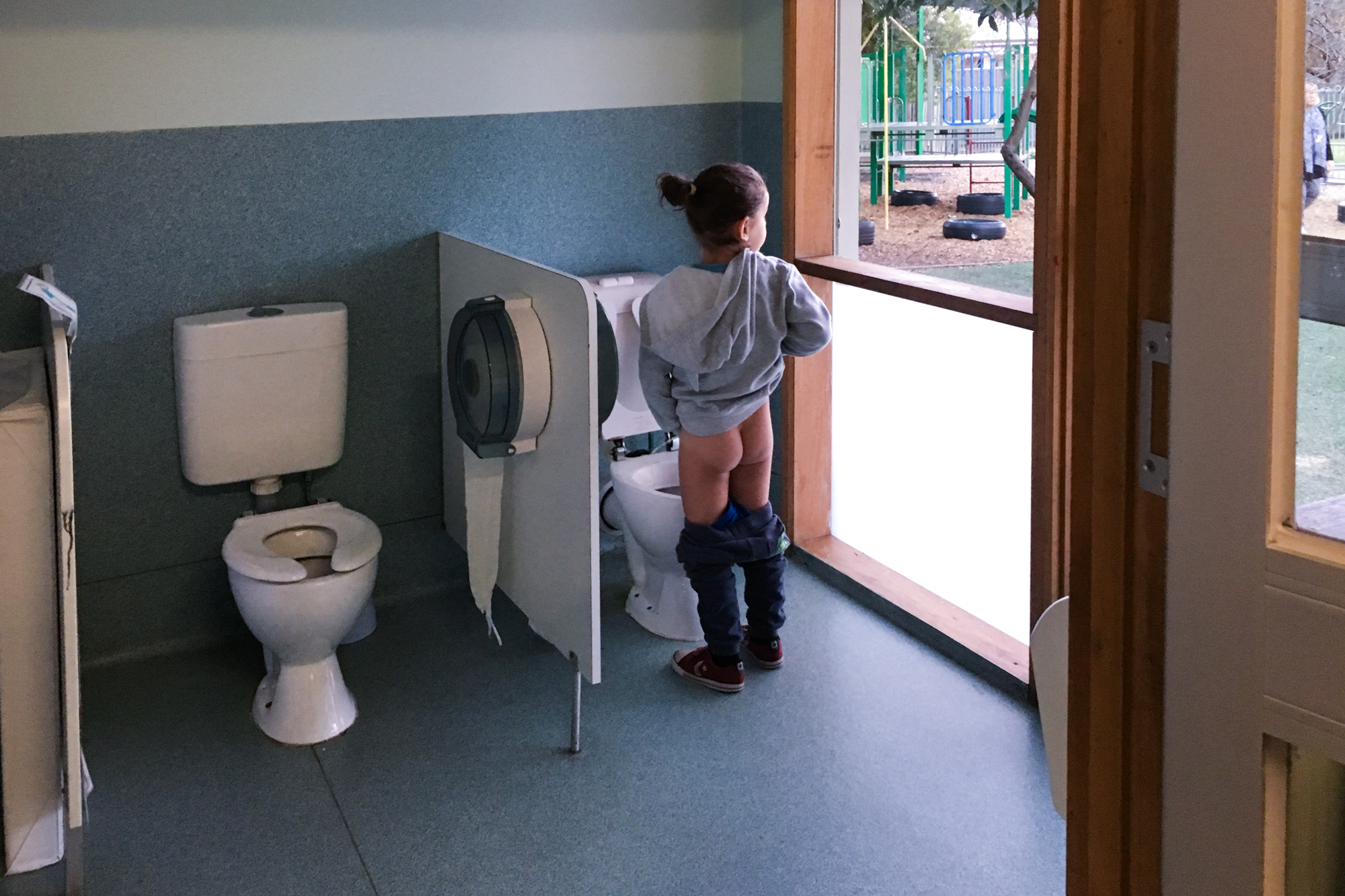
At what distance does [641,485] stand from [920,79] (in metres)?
1.23

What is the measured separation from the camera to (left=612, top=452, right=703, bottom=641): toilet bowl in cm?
321

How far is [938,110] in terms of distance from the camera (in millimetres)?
3152

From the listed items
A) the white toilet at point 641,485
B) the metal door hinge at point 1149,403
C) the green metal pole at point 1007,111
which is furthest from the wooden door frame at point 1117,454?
the white toilet at point 641,485

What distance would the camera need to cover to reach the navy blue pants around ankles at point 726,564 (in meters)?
3.02

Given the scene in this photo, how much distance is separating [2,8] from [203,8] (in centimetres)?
42

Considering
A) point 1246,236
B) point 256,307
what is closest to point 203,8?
point 256,307

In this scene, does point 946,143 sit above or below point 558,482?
→ above

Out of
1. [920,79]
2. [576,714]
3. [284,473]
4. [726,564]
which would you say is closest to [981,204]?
[920,79]

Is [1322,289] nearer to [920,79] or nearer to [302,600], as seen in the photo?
[302,600]

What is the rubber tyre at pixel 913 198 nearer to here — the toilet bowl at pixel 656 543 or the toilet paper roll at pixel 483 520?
the toilet bowl at pixel 656 543

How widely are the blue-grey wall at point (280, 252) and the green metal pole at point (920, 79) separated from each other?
0.46 m

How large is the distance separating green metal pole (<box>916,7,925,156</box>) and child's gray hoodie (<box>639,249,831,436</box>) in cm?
63

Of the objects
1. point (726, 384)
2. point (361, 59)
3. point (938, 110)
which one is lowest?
point (726, 384)

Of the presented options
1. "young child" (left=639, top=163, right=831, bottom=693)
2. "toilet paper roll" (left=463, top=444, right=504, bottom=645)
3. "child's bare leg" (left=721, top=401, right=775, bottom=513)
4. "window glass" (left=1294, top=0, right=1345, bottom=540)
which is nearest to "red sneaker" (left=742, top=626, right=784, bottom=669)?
"young child" (left=639, top=163, right=831, bottom=693)
